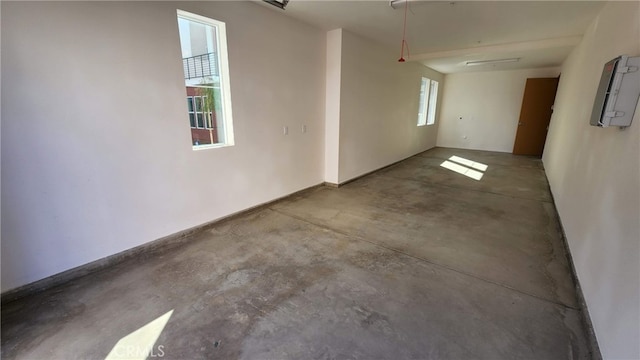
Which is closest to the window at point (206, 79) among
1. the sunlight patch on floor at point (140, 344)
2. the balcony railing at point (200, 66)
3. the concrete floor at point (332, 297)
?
the balcony railing at point (200, 66)

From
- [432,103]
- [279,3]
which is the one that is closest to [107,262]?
[279,3]

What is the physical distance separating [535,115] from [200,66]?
29.7ft

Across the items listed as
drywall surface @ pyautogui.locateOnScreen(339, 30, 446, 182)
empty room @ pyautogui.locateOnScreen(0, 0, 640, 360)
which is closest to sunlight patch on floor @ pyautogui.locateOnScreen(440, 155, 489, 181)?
drywall surface @ pyautogui.locateOnScreen(339, 30, 446, 182)

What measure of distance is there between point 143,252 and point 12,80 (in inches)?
64.6

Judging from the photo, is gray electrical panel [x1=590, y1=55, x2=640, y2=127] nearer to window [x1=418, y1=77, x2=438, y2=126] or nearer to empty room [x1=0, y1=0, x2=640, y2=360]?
empty room [x1=0, y1=0, x2=640, y2=360]

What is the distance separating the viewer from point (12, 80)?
1.78 m

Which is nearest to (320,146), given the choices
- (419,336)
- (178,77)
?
(178,77)

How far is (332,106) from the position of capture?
14.9ft

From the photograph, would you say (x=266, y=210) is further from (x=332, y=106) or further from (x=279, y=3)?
(x=279, y=3)

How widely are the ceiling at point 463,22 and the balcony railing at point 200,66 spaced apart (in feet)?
3.91

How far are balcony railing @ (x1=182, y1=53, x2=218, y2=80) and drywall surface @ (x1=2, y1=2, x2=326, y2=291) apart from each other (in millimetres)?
159

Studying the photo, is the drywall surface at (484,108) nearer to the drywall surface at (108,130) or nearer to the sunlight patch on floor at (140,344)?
the drywall surface at (108,130)

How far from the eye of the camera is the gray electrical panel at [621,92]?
165cm

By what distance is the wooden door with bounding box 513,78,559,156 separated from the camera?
7.50m
